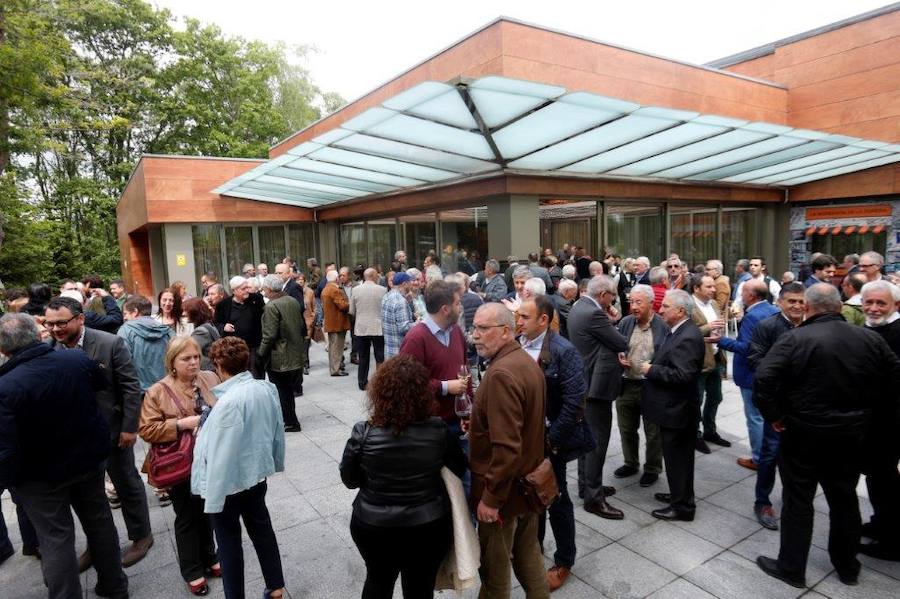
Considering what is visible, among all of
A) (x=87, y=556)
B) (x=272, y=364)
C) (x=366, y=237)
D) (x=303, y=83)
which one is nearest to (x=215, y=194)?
(x=366, y=237)

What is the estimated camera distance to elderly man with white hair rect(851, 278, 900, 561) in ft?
10.8

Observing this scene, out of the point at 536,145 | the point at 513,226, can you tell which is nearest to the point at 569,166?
the point at 513,226

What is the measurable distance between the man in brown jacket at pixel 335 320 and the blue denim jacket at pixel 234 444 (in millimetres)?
5650

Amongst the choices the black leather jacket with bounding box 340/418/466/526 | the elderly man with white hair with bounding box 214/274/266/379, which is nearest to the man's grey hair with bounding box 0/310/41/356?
the black leather jacket with bounding box 340/418/466/526

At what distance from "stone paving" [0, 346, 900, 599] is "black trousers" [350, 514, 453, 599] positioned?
92 centimetres

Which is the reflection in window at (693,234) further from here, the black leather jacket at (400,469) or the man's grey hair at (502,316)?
the black leather jacket at (400,469)

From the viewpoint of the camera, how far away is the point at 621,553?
3502mm

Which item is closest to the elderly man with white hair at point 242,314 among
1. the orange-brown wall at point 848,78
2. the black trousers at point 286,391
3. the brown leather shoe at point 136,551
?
the black trousers at point 286,391

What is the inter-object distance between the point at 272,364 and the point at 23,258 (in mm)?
20973

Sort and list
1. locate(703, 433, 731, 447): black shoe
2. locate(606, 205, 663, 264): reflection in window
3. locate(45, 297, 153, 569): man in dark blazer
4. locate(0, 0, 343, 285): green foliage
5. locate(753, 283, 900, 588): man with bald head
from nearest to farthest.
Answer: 1. locate(753, 283, 900, 588): man with bald head
2. locate(45, 297, 153, 569): man in dark blazer
3. locate(703, 433, 731, 447): black shoe
4. locate(606, 205, 663, 264): reflection in window
5. locate(0, 0, 343, 285): green foliage

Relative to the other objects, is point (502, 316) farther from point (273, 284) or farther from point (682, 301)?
point (273, 284)

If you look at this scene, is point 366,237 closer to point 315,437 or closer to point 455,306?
point 315,437

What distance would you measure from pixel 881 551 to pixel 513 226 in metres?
7.57

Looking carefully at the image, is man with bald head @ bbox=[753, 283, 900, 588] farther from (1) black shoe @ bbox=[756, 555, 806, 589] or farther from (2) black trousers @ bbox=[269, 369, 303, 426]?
(2) black trousers @ bbox=[269, 369, 303, 426]
